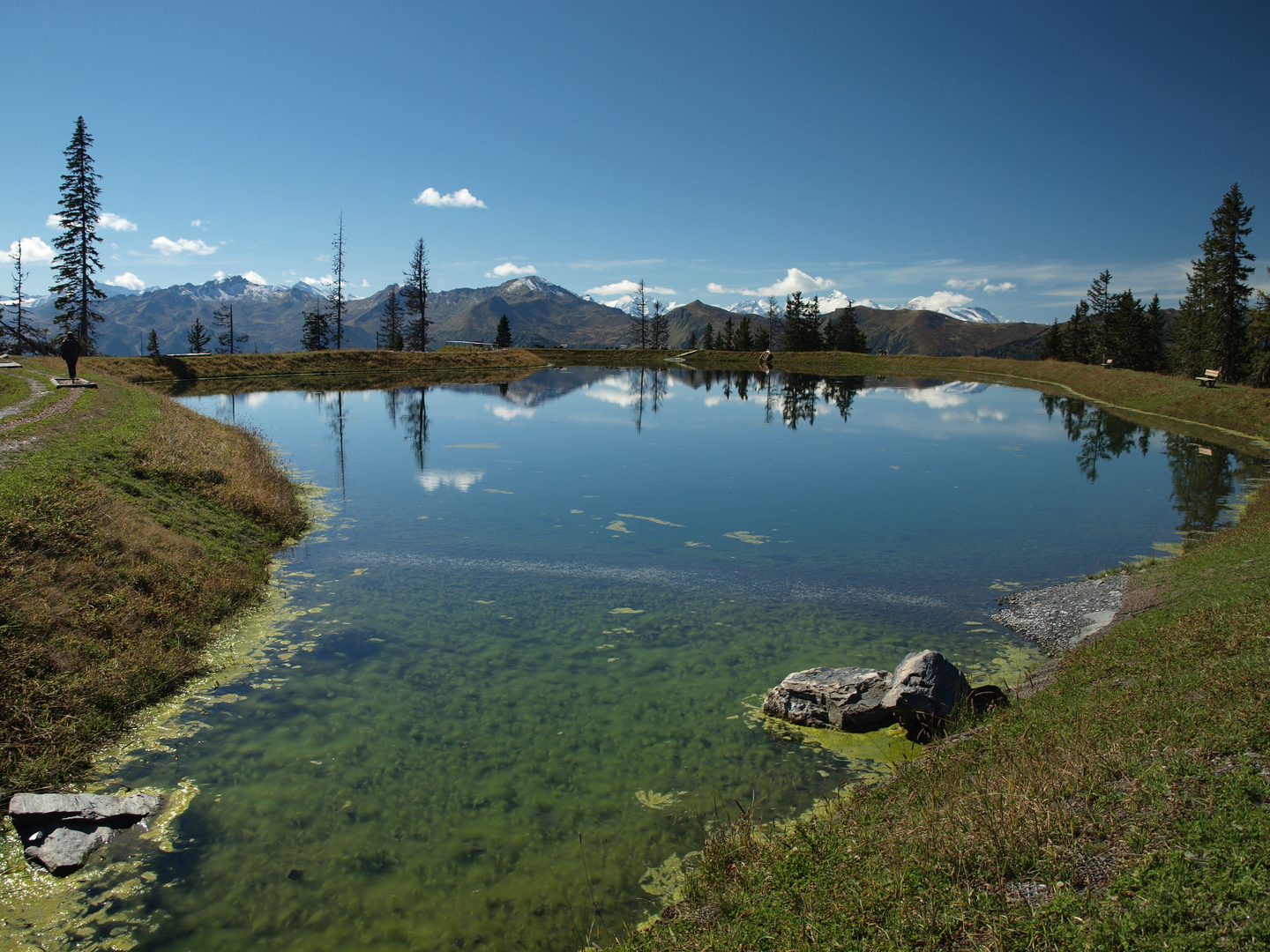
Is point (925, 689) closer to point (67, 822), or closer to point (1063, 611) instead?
point (1063, 611)

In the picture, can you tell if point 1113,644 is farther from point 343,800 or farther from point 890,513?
point 890,513

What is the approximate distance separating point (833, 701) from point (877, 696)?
0.73 meters

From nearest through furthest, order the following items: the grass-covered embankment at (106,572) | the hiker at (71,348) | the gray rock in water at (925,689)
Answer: the grass-covered embankment at (106,572), the gray rock in water at (925,689), the hiker at (71,348)

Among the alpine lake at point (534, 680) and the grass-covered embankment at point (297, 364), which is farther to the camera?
the grass-covered embankment at point (297, 364)

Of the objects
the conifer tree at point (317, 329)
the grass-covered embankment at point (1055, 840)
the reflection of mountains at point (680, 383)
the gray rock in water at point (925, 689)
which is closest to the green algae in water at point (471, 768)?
the gray rock in water at point (925, 689)

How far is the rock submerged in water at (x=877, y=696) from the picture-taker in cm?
1121

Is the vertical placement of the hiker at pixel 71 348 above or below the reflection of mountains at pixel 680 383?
below

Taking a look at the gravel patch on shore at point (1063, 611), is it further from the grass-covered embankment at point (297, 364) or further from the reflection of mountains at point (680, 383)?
the grass-covered embankment at point (297, 364)

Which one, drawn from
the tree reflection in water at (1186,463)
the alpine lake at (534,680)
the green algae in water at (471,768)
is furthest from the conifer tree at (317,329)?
the green algae in water at (471,768)

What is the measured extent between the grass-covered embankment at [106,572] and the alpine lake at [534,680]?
71 cm

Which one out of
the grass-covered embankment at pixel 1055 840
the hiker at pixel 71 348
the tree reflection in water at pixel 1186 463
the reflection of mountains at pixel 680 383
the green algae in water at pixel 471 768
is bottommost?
the green algae in water at pixel 471 768

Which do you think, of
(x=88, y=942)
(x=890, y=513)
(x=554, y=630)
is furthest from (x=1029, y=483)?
(x=88, y=942)

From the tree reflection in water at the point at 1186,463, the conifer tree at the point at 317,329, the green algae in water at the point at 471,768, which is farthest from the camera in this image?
the conifer tree at the point at 317,329

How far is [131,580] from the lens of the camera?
13.5 meters
